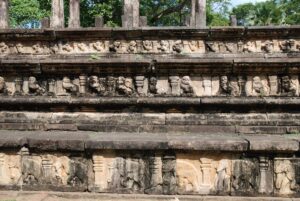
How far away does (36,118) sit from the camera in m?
6.54

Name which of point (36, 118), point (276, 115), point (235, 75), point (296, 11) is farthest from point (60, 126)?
point (296, 11)

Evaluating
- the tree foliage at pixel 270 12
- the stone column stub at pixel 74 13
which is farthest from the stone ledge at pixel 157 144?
the tree foliage at pixel 270 12

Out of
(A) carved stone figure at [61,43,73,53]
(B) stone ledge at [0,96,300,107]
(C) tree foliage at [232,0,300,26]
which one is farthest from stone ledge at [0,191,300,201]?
(C) tree foliage at [232,0,300,26]

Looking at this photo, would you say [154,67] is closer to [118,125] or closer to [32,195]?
[118,125]

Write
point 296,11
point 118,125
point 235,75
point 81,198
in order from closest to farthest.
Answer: point 81,198, point 118,125, point 235,75, point 296,11

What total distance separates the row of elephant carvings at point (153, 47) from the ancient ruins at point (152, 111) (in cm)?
3

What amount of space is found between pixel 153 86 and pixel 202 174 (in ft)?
7.83

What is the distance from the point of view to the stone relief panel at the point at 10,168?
4.95 metres

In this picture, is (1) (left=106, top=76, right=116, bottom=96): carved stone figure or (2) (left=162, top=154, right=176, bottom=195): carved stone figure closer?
(2) (left=162, top=154, right=176, bottom=195): carved stone figure

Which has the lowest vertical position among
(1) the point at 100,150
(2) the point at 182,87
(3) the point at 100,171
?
(3) the point at 100,171

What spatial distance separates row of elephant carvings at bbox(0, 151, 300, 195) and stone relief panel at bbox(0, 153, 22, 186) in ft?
0.13

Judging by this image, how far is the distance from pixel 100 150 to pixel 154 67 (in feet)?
7.64

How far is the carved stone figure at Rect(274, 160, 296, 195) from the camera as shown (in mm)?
4734

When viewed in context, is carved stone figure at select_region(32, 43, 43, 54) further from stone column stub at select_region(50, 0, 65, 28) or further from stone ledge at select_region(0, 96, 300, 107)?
stone column stub at select_region(50, 0, 65, 28)
